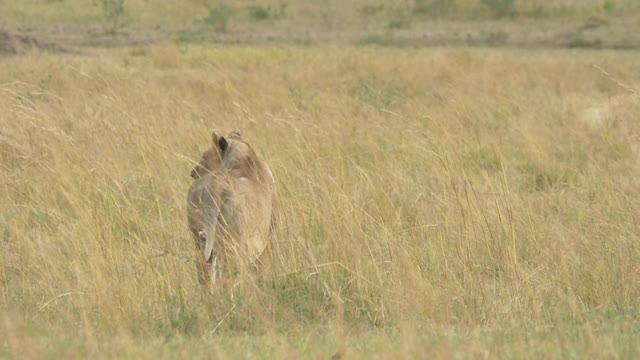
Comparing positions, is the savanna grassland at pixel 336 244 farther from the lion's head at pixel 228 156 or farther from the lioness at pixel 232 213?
the lion's head at pixel 228 156

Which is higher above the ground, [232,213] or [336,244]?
[232,213]

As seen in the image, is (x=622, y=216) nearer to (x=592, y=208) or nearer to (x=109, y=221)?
(x=592, y=208)

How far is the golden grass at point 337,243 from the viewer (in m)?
4.53

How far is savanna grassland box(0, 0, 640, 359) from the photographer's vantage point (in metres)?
4.50

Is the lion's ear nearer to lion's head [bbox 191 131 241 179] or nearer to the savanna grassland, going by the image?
lion's head [bbox 191 131 241 179]

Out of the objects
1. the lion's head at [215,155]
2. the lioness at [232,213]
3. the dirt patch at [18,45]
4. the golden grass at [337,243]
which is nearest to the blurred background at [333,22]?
the dirt patch at [18,45]

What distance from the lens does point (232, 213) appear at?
4.96 meters

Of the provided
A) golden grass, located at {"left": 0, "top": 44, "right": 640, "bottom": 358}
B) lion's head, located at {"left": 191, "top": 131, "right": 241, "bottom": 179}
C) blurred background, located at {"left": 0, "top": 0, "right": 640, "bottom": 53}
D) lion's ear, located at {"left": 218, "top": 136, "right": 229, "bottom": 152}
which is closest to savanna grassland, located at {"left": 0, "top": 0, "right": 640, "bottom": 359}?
golden grass, located at {"left": 0, "top": 44, "right": 640, "bottom": 358}

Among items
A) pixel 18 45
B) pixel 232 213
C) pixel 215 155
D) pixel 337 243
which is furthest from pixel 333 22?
pixel 232 213

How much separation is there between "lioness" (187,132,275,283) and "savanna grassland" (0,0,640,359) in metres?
0.12

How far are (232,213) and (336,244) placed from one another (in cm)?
77

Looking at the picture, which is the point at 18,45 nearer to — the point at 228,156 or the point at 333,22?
the point at 333,22

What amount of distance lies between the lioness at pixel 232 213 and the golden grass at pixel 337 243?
14 cm

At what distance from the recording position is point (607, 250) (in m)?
5.82
